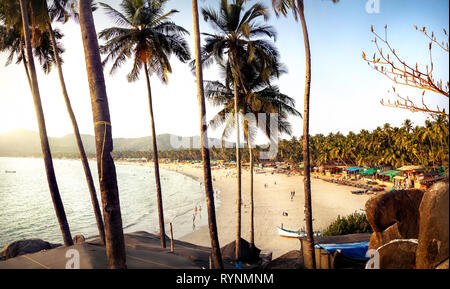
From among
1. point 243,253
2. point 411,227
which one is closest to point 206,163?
point 411,227

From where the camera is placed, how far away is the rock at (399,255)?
466cm

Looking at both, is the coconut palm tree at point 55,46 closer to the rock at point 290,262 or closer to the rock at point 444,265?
the rock at point 290,262

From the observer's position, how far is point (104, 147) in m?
4.01

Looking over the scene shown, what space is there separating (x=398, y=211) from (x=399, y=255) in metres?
1.54

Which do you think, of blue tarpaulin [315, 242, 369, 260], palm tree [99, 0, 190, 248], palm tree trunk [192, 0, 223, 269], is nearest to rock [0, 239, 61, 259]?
palm tree [99, 0, 190, 248]

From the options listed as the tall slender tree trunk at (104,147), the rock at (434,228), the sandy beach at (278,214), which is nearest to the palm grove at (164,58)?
the tall slender tree trunk at (104,147)

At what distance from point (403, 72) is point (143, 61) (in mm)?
10835

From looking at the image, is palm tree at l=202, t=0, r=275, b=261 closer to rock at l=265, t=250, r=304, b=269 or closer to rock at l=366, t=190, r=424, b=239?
rock at l=265, t=250, r=304, b=269

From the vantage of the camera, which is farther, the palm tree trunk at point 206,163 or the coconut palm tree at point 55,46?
the coconut palm tree at point 55,46

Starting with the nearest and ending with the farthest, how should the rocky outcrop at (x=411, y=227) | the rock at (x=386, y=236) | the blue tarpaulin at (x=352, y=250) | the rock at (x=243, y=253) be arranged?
the rocky outcrop at (x=411, y=227) → the rock at (x=386, y=236) → the blue tarpaulin at (x=352, y=250) → the rock at (x=243, y=253)

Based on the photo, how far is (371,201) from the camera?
614 centimetres

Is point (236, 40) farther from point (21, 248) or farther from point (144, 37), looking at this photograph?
point (21, 248)

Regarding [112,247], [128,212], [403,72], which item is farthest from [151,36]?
[128,212]
